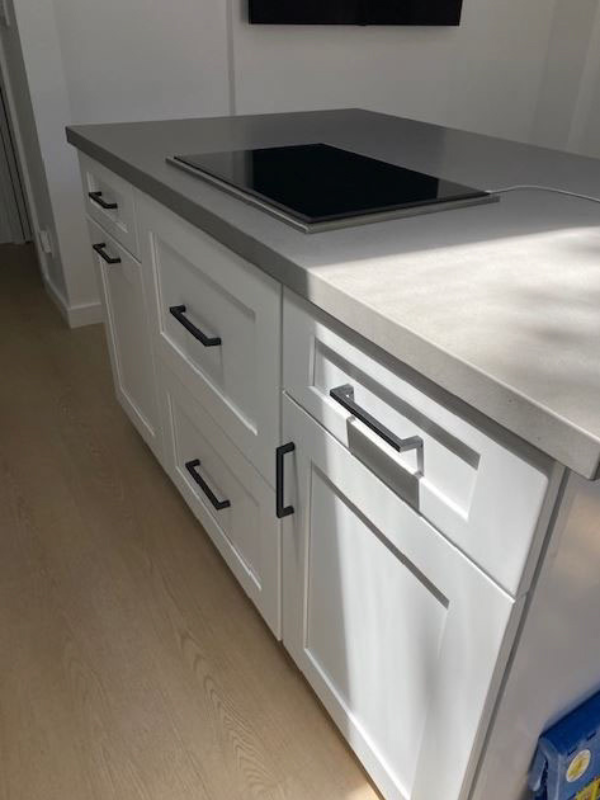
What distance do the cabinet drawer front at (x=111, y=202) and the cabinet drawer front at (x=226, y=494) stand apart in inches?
12.7

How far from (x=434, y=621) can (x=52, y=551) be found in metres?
1.13

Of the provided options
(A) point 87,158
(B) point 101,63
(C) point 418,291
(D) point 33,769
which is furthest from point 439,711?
(B) point 101,63

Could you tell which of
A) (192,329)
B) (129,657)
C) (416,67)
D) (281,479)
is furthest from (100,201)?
(416,67)

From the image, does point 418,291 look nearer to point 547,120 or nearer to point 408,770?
point 408,770

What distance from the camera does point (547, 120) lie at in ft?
10.7

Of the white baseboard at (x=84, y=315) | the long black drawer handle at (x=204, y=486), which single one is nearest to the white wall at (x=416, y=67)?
the white baseboard at (x=84, y=315)

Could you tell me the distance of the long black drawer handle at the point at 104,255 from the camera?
1513 millimetres

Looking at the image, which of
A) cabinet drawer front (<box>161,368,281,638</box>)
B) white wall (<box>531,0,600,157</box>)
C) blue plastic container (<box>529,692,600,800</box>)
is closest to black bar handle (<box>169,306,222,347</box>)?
cabinet drawer front (<box>161,368,281,638</box>)

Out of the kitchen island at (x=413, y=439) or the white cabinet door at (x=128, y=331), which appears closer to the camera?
the kitchen island at (x=413, y=439)

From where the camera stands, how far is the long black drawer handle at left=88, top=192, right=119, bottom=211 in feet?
4.72

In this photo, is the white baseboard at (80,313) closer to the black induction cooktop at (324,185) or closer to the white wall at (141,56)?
the white wall at (141,56)

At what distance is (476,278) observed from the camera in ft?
2.35

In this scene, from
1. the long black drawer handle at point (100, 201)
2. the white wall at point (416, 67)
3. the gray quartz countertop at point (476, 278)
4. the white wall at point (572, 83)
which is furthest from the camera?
the white wall at point (572, 83)

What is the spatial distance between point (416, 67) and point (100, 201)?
190 cm
